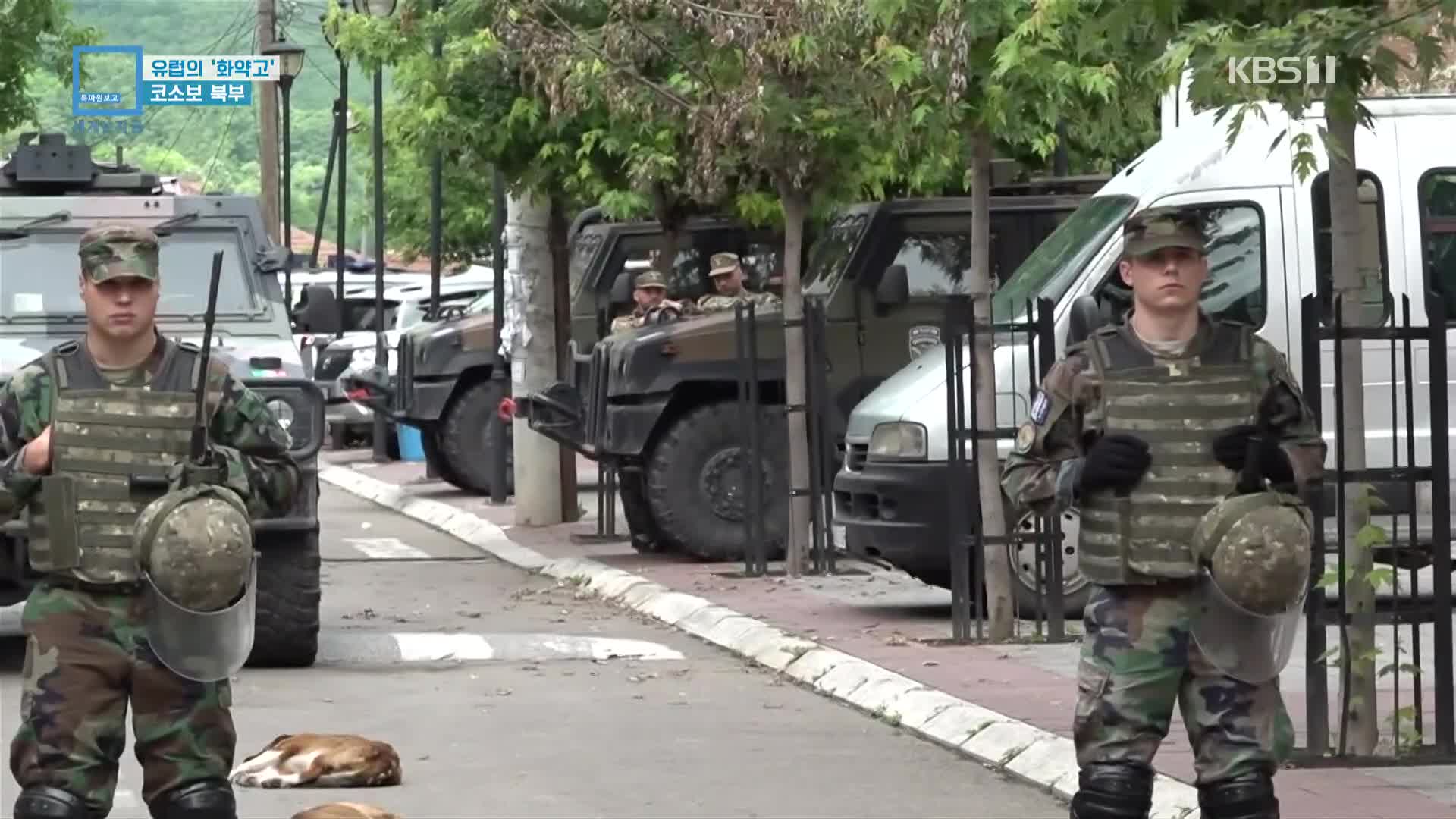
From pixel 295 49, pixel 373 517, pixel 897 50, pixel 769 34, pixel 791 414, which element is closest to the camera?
pixel 897 50

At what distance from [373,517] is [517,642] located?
9672 millimetres

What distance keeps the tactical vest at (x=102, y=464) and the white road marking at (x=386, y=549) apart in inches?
482

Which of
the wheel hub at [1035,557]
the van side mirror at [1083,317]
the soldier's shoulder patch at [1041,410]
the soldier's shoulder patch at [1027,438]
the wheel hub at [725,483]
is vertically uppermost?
the van side mirror at [1083,317]

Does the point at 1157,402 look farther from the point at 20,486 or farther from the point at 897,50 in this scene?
the point at 897,50

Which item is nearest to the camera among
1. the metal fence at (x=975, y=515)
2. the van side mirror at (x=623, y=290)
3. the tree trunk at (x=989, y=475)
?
the metal fence at (x=975, y=515)

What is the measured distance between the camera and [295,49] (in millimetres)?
31531

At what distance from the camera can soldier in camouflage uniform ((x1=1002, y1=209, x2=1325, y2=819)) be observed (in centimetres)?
626

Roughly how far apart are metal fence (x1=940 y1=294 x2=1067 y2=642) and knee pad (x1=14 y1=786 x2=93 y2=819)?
21.0 feet

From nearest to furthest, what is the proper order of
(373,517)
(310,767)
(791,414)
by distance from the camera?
1. (310,767)
2. (791,414)
3. (373,517)

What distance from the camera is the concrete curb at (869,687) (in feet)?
29.9

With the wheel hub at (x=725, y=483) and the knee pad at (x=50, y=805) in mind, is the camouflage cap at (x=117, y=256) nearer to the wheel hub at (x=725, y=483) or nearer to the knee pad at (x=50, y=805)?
the knee pad at (x=50, y=805)

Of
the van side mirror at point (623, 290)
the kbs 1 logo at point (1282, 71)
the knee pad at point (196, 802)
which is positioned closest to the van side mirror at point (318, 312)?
the van side mirror at point (623, 290)

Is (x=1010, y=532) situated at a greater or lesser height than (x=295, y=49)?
lesser

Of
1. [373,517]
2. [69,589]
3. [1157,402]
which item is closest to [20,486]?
[69,589]
